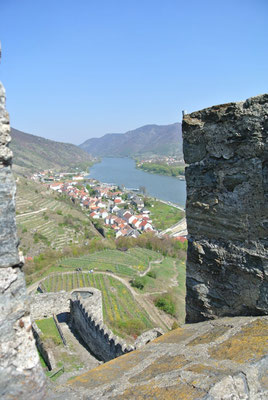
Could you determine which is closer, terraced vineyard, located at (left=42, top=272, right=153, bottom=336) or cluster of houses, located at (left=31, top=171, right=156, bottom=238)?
terraced vineyard, located at (left=42, top=272, right=153, bottom=336)

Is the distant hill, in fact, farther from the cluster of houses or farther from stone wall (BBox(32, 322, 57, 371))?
stone wall (BBox(32, 322, 57, 371))

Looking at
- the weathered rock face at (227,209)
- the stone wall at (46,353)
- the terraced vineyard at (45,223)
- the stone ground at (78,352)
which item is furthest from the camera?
the terraced vineyard at (45,223)

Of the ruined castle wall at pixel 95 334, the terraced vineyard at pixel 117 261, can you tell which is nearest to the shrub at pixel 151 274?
the terraced vineyard at pixel 117 261

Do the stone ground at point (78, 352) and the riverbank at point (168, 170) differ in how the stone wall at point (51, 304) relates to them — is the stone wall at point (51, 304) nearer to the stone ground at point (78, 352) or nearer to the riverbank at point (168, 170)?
the stone ground at point (78, 352)

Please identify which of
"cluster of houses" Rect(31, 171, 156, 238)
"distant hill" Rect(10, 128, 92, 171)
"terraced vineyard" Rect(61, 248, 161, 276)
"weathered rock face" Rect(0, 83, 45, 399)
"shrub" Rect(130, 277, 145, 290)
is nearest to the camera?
"weathered rock face" Rect(0, 83, 45, 399)

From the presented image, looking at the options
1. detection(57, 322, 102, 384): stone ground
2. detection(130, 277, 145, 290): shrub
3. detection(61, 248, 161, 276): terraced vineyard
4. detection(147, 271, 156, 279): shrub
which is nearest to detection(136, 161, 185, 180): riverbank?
detection(61, 248, 161, 276): terraced vineyard

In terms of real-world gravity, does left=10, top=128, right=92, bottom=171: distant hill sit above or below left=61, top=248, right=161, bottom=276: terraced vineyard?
above

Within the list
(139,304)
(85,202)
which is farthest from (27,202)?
(139,304)

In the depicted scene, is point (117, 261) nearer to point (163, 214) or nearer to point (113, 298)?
point (113, 298)
